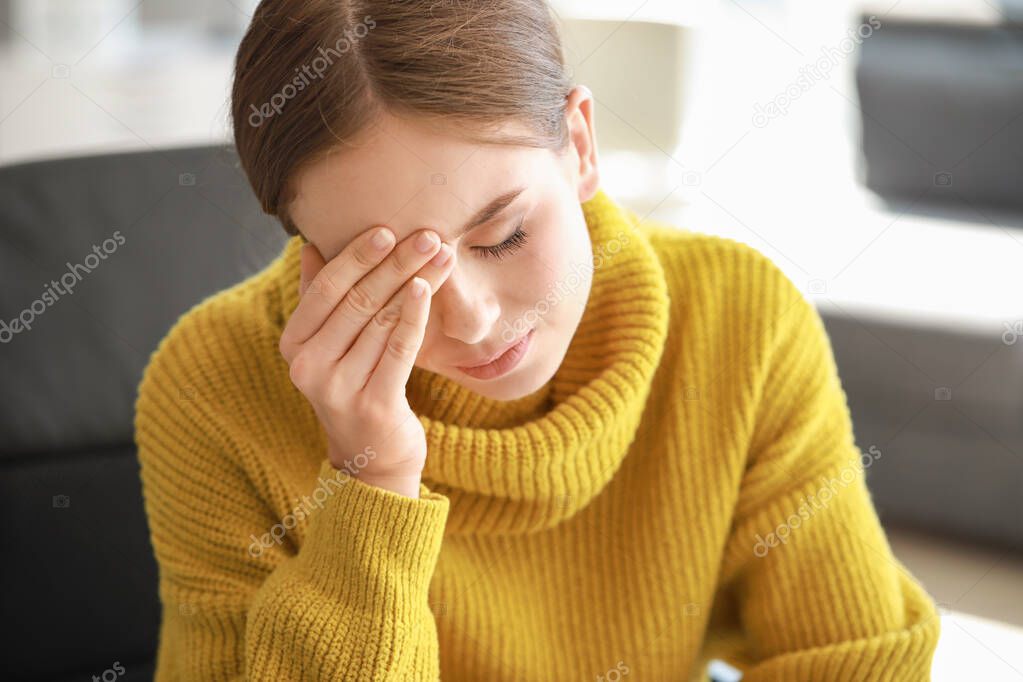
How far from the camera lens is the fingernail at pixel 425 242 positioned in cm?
96

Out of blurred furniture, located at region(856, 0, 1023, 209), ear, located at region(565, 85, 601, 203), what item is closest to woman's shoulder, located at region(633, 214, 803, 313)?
ear, located at region(565, 85, 601, 203)

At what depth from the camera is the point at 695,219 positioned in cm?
315

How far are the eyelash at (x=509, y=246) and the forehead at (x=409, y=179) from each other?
5 centimetres

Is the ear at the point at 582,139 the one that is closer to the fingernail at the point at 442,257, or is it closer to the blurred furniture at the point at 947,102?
the fingernail at the point at 442,257

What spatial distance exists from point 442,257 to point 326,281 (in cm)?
11

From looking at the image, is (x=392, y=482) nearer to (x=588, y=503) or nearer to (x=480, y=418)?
(x=480, y=418)

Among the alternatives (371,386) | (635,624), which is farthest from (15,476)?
(635,624)

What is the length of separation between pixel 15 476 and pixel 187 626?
0.34 m

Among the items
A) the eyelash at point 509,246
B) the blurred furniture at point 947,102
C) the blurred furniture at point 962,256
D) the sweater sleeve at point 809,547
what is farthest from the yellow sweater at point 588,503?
the blurred furniture at point 947,102

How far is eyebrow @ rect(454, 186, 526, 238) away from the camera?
0.98 meters

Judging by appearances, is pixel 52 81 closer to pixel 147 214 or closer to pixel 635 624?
pixel 147 214

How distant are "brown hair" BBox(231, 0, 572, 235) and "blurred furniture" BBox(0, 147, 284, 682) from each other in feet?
1.59

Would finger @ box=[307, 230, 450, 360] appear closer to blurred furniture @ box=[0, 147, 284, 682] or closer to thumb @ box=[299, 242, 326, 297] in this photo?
thumb @ box=[299, 242, 326, 297]

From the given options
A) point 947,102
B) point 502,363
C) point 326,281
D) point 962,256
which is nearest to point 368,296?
point 326,281
